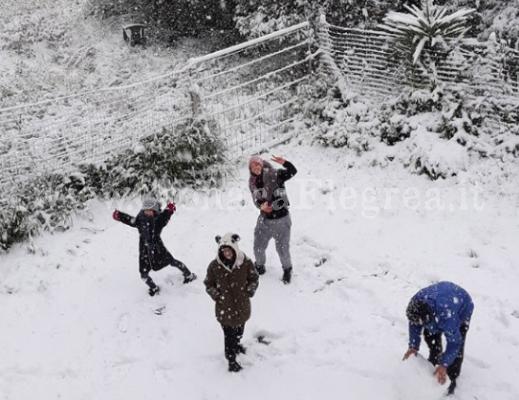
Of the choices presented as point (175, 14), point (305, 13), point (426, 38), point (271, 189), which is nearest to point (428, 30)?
point (426, 38)

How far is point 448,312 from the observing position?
4492 millimetres

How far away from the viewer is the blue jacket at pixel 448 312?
4.50 m

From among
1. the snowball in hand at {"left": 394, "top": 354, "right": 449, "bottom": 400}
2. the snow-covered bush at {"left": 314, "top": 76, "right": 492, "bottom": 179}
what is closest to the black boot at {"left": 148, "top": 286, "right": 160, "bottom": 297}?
the snowball in hand at {"left": 394, "top": 354, "right": 449, "bottom": 400}

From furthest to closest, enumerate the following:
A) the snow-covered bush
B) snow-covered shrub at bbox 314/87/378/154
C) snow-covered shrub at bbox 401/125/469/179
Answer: snow-covered shrub at bbox 314/87/378/154 → the snow-covered bush → snow-covered shrub at bbox 401/125/469/179

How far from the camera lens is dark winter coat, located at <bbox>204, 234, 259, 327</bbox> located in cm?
520

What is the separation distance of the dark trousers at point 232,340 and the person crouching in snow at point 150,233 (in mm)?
1478

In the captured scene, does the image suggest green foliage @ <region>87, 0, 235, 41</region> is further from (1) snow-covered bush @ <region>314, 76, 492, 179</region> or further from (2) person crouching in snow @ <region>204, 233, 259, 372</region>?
(2) person crouching in snow @ <region>204, 233, 259, 372</region>

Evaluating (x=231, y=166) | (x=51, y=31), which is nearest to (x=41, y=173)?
(x=231, y=166)

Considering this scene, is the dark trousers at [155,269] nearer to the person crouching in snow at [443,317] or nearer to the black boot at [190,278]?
the black boot at [190,278]

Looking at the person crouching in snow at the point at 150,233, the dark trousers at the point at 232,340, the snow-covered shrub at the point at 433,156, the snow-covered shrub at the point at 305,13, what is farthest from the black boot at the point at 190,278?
the snow-covered shrub at the point at 305,13

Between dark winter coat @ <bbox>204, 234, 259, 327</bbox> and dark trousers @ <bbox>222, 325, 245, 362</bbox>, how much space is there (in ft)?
0.38

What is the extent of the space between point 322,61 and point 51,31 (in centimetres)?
759

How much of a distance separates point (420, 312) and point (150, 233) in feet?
10.8

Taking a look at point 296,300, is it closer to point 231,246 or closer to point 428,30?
point 231,246
